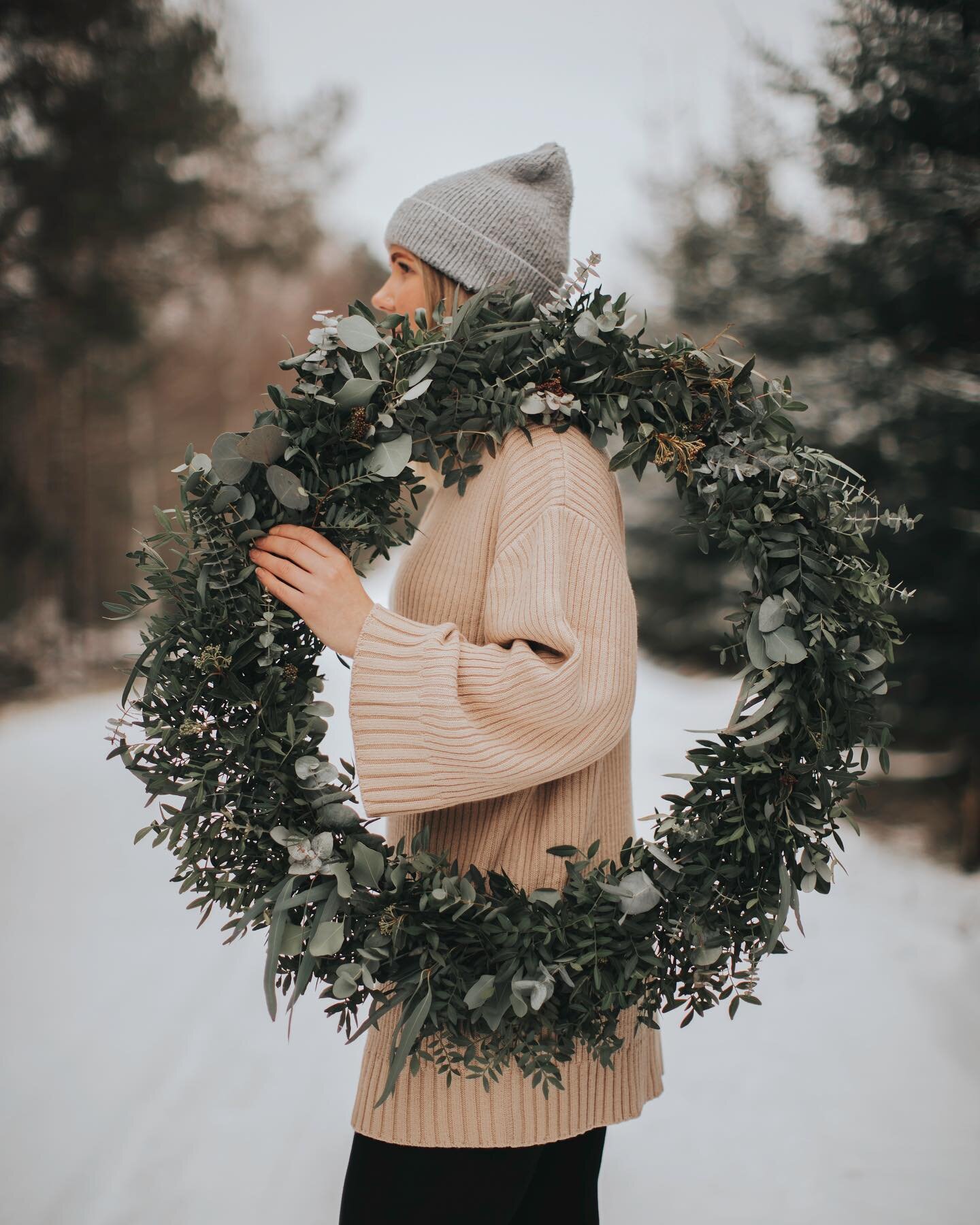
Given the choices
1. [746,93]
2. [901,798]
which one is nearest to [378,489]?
[901,798]

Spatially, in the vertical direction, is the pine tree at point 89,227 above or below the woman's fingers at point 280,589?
above

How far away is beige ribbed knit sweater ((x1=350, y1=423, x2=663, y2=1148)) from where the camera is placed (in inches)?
44.6

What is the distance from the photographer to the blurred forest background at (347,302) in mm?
3965

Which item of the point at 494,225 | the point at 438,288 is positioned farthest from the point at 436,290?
the point at 494,225

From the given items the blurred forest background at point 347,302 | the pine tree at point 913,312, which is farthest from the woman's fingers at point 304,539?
the pine tree at point 913,312

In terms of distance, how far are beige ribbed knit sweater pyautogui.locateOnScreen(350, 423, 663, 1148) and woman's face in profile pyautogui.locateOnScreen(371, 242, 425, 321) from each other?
34 cm

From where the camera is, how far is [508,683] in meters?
1.11

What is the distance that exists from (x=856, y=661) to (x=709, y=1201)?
1760mm

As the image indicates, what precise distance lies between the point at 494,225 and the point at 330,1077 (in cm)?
253

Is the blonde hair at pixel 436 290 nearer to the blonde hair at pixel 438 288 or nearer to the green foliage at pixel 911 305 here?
the blonde hair at pixel 438 288

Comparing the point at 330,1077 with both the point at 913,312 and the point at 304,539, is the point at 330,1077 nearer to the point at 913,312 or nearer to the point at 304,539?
the point at 304,539

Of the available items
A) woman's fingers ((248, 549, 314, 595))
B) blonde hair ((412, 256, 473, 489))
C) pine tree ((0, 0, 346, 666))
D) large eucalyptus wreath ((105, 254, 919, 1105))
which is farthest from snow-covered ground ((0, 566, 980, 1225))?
pine tree ((0, 0, 346, 666))

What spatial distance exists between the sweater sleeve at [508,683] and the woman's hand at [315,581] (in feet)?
0.16

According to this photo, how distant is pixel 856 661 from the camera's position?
4.49 feet
